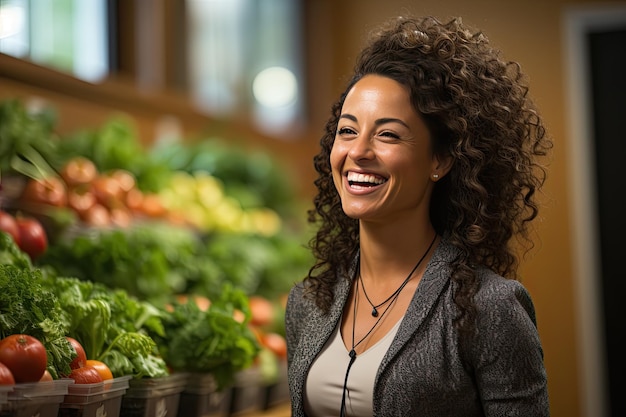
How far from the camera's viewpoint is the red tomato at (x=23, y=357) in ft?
5.34

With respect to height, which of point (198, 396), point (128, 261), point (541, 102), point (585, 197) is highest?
point (541, 102)

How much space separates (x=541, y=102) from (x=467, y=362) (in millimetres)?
4130

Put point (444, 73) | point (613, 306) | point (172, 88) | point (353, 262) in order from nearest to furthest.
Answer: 1. point (444, 73)
2. point (353, 262)
3. point (172, 88)
4. point (613, 306)

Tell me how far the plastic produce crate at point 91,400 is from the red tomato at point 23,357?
145 mm

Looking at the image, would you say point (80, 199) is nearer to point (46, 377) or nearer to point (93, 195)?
point (93, 195)

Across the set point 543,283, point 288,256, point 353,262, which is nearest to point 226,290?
point 353,262

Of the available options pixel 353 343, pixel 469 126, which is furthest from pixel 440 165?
pixel 353 343

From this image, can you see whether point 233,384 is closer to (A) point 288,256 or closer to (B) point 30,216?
(B) point 30,216

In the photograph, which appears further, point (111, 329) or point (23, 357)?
point (111, 329)

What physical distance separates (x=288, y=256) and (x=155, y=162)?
2.52 feet

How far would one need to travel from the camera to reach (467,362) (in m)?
1.70

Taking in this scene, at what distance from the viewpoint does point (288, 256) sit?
3.99 m

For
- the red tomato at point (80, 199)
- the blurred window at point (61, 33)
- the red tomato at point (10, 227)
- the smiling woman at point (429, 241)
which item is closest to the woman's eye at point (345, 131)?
the smiling woman at point (429, 241)

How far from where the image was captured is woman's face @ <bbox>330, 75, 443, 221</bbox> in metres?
1.80
